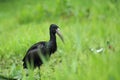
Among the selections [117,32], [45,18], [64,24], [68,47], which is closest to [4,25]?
[45,18]

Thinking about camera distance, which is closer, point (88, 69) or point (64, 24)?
point (88, 69)

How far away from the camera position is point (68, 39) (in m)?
10.6

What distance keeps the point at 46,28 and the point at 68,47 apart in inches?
145

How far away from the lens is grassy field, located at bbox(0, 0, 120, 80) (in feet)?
16.0

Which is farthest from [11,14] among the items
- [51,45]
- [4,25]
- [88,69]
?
[88,69]

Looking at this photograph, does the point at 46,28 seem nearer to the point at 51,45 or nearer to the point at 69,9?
the point at 69,9

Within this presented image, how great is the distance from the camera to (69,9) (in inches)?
628

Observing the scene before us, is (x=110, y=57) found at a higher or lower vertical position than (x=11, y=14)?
higher

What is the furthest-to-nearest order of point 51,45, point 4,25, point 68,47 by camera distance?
1. point 4,25
2. point 68,47
3. point 51,45

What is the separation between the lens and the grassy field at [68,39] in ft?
16.0

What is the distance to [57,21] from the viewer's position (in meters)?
15.3

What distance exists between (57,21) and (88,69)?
1047 cm

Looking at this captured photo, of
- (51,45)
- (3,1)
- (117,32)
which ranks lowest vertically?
(3,1)

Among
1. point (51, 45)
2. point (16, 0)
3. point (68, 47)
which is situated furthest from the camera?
point (16, 0)
